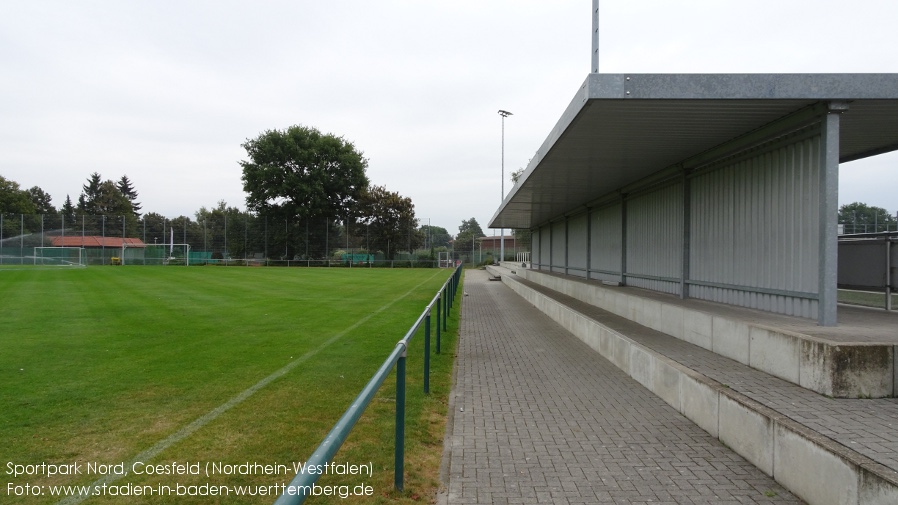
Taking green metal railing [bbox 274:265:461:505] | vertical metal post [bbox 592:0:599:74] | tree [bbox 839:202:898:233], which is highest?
vertical metal post [bbox 592:0:599:74]

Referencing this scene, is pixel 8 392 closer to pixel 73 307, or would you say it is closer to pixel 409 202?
pixel 73 307

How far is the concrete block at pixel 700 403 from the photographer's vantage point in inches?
195

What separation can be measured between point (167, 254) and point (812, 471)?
54.6 metres

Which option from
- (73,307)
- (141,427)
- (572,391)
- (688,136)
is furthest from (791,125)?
(73,307)

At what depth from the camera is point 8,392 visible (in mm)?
6125

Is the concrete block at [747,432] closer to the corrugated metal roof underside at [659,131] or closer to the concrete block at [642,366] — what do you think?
the concrete block at [642,366]

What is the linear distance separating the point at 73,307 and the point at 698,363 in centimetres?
1521

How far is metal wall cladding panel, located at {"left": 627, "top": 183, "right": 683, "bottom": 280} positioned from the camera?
1127 cm

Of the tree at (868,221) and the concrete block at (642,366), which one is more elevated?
the tree at (868,221)

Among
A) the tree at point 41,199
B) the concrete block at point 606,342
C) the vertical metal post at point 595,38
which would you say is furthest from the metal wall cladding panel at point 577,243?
the tree at point 41,199

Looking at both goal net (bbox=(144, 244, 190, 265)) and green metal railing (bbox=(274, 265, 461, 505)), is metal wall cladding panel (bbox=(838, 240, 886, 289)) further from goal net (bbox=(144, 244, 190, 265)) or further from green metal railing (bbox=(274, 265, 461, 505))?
goal net (bbox=(144, 244, 190, 265))

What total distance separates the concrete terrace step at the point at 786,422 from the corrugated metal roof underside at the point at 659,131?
9.98 feet

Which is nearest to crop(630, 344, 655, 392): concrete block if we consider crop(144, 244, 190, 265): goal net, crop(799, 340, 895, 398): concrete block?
crop(799, 340, 895, 398): concrete block

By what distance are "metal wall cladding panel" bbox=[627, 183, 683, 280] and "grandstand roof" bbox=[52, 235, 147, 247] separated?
1893 inches
